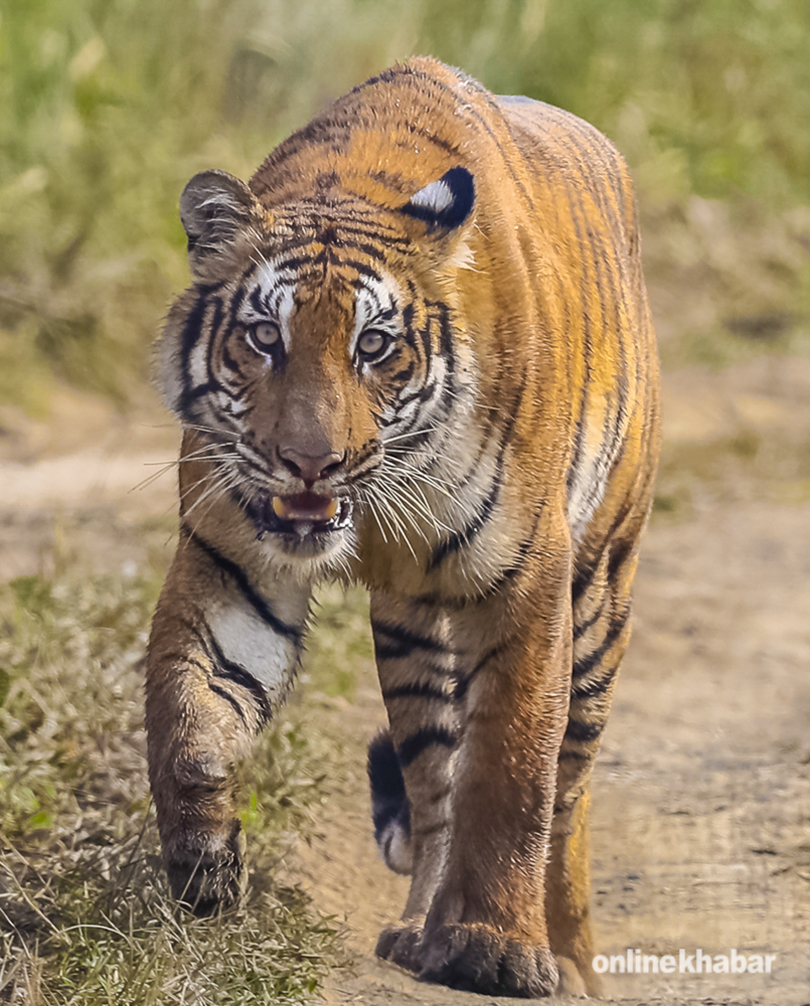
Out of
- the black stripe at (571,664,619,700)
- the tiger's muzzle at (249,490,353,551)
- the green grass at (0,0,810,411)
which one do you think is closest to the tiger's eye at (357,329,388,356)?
the tiger's muzzle at (249,490,353,551)

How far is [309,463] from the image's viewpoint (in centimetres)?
245

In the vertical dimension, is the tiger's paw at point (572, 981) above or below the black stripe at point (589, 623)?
below

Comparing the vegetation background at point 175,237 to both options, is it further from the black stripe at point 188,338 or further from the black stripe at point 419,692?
the black stripe at point 188,338

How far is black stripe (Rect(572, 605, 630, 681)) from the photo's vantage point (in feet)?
11.5

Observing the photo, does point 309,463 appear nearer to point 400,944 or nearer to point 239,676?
point 239,676

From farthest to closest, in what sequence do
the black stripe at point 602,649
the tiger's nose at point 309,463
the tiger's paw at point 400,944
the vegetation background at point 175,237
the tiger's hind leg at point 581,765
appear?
the black stripe at point 602,649 < the tiger's hind leg at point 581,765 < the tiger's paw at point 400,944 < the vegetation background at point 175,237 < the tiger's nose at point 309,463

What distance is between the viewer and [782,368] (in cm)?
839

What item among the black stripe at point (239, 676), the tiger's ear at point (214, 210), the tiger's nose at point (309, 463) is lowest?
the black stripe at point (239, 676)

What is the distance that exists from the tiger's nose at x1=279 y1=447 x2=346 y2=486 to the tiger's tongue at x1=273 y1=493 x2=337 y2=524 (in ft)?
0.20

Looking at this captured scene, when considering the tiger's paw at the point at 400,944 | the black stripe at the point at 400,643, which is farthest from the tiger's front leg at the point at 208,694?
the black stripe at the point at 400,643

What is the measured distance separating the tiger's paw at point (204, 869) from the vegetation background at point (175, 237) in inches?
1.9

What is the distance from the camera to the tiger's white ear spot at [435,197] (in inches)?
104

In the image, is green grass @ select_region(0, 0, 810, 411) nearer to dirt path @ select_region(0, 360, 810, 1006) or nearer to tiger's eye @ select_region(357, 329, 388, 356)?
dirt path @ select_region(0, 360, 810, 1006)

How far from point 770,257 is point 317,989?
7.43m
